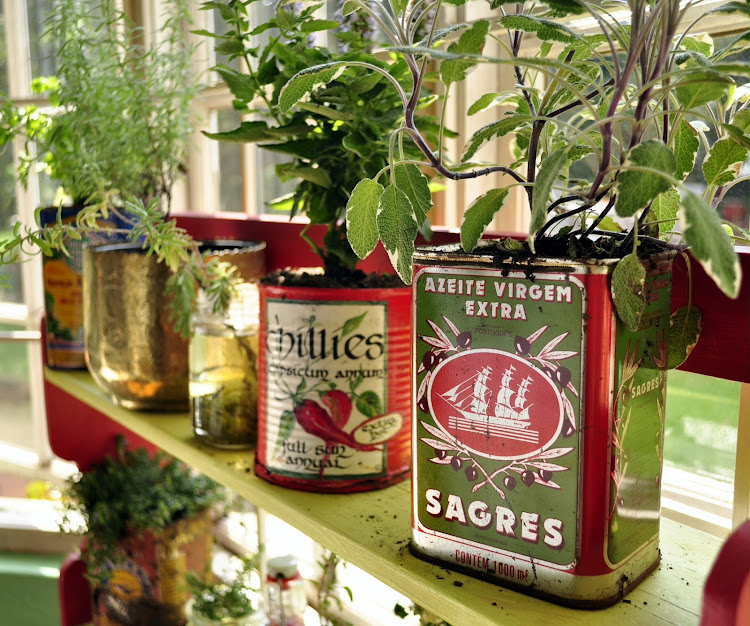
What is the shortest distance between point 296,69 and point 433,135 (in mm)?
145

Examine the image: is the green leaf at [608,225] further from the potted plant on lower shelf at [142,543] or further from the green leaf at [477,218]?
the potted plant on lower shelf at [142,543]

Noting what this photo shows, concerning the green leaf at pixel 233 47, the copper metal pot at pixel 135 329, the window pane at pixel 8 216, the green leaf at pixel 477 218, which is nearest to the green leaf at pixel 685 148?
the green leaf at pixel 477 218

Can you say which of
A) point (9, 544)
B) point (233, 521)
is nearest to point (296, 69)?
point (233, 521)

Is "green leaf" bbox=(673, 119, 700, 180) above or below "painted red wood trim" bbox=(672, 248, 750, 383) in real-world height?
above

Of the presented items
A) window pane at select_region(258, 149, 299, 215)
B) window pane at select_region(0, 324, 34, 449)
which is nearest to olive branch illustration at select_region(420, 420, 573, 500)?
window pane at select_region(258, 149, 299, 215)

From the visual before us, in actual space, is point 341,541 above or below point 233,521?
above

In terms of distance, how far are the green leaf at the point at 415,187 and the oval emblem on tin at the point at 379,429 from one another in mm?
209

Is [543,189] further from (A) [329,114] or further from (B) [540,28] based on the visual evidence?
(A) [329,114]

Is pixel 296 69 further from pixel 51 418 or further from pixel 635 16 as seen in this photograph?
pixel 51 418

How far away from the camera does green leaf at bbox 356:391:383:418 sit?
64 cm

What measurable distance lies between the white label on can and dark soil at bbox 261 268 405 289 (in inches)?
0.9

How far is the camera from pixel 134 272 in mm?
852

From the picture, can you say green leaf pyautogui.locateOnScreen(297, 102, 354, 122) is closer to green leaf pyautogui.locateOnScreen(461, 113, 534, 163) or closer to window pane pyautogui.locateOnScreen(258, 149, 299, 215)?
green leaf pyautogui.locateOnScreen(461, 113, 534, 163)

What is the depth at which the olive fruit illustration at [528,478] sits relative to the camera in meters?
0.46
